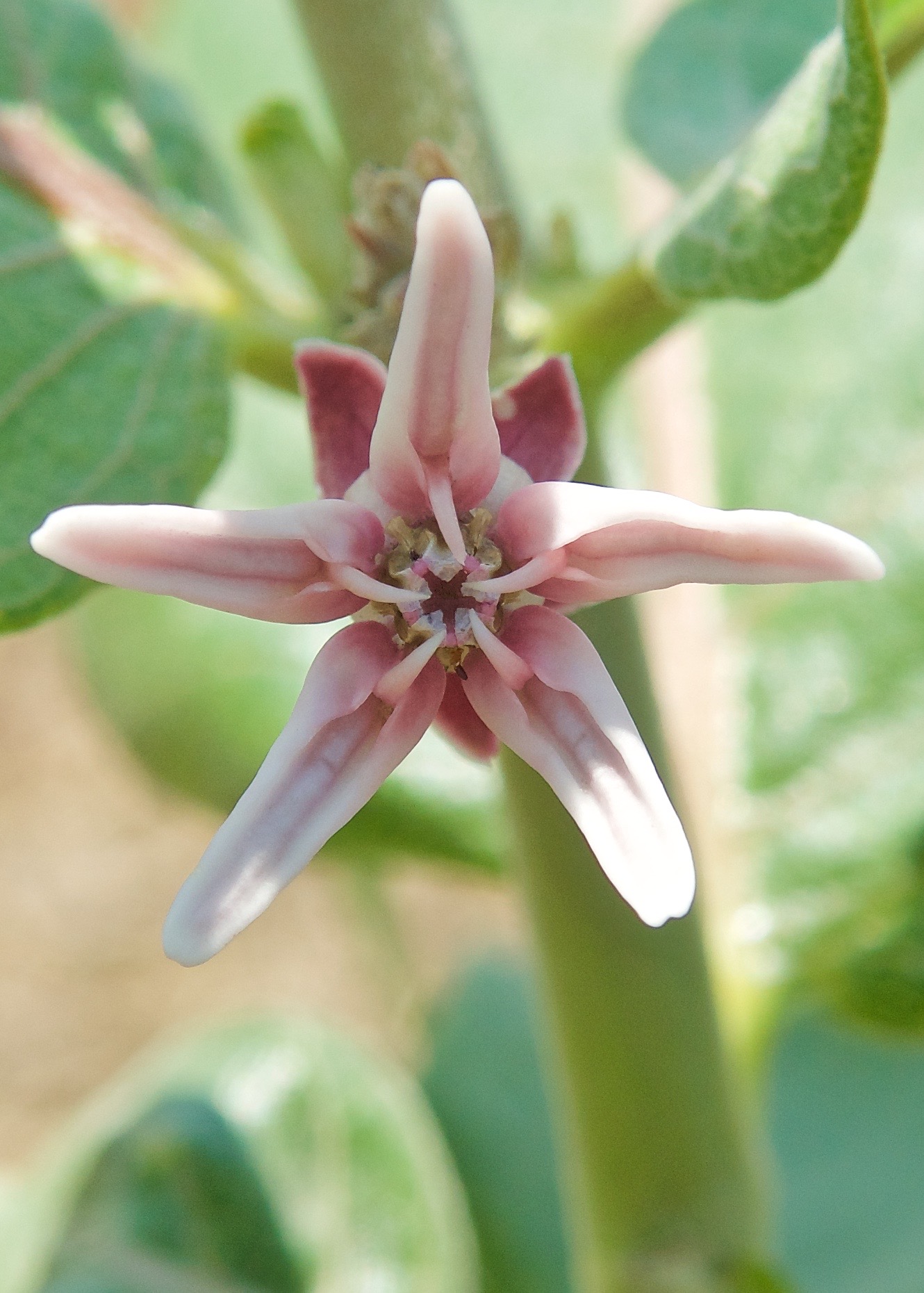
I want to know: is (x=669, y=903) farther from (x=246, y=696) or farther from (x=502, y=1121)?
(x=502, y=1121)

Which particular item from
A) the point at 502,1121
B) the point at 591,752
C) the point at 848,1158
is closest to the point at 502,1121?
the point at 502,1121

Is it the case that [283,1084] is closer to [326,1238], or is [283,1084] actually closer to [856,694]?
[326,1238]

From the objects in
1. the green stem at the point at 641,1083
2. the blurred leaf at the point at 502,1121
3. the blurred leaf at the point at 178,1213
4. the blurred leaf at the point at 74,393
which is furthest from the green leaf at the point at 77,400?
the blurred leaf at the point at 502,1121

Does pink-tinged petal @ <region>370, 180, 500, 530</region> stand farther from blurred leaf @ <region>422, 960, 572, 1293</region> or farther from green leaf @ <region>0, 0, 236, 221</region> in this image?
blurred leaf @ <region>422, 960, 572, 1293</region>

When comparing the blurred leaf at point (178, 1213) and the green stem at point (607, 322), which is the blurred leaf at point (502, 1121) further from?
the green stem at point (607, 322)

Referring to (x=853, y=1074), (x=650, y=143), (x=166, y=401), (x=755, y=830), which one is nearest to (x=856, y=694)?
(x=755, y=830)
